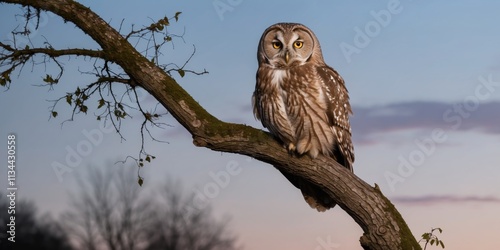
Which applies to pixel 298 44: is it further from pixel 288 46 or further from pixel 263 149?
pixel 263 149

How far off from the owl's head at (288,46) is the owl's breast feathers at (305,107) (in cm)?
13

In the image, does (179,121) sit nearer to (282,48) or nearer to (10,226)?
(282,48)

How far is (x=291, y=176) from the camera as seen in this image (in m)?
7.35

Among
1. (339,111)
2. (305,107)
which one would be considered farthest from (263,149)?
(339,111)

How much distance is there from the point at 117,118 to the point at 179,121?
143 cm

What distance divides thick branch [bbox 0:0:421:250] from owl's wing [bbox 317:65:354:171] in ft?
0.77

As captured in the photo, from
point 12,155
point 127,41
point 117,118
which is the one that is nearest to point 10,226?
point 12,155

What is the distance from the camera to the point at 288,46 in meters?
6.97

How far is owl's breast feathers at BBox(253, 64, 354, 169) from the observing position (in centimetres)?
666

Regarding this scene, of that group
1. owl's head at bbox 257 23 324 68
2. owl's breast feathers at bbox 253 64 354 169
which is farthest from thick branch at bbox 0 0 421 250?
owl's head at bbox 257 23 324 68

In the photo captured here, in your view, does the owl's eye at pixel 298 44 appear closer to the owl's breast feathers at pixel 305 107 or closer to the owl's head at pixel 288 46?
the owl's head at pixel 288 46

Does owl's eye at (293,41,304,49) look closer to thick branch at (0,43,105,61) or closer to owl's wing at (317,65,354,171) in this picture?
owl's wing at (317,65,354,171)

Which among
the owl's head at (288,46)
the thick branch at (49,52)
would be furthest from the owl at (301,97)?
the thick branch at (49,52)

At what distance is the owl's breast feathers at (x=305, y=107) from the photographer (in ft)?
21.9
